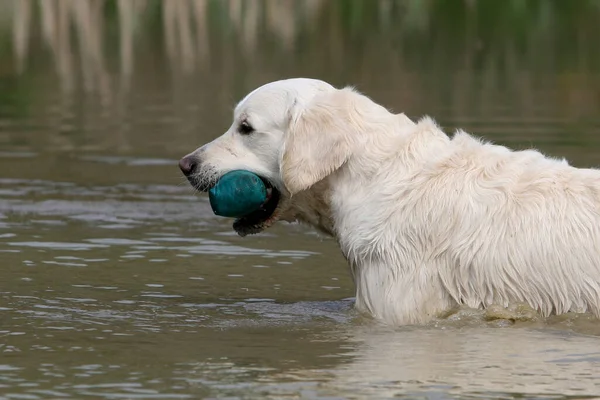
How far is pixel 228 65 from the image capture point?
24.1 metres

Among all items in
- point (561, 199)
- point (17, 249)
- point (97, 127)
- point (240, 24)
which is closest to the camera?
point (561, 199)

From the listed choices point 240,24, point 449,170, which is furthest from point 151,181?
point 240,24

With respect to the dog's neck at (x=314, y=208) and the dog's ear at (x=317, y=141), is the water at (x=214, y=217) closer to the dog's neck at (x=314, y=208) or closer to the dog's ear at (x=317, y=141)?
the dog's neck at (x=314, y=208)

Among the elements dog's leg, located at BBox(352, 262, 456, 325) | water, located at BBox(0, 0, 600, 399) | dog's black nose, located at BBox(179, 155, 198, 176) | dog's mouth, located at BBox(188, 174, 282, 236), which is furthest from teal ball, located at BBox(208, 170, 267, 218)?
dog's leg, located at BBox(352, 262, 456, 325)

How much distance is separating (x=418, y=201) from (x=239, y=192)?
3.82 ft

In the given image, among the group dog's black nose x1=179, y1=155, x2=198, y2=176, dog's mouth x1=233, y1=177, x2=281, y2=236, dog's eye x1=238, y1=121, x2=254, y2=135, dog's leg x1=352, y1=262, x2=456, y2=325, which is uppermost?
dog's eye x1=238, y1=121, x2=254, y2=135

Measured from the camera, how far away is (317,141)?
8172mm

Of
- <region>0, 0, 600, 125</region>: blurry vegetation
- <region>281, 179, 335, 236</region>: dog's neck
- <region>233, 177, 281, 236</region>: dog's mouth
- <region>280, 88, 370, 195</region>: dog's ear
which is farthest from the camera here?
<region>0, 0, 600, 125</region>: blurry vegetation

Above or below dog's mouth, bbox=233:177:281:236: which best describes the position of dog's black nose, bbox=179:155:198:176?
above

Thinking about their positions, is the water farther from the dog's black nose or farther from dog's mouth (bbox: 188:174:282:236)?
the dog's black nose

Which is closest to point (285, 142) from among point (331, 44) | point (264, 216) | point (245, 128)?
point (245, 128)

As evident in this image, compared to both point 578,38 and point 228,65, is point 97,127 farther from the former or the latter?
point 578,38

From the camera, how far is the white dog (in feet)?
25.4

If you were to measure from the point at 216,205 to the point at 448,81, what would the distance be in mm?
13686
